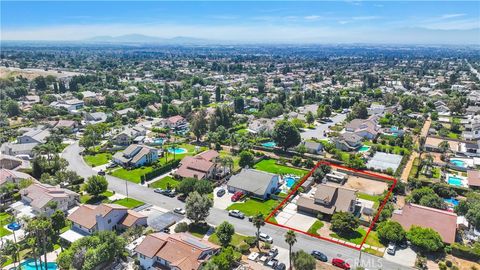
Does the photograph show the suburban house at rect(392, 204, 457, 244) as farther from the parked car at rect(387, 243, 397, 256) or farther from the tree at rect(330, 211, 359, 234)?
the tree at rect(330, 211, 359, 234)

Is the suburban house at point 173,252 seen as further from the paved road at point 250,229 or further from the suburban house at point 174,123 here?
the suburban house at point 174,123

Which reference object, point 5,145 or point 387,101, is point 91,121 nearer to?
point 5,145

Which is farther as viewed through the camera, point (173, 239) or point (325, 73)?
point (325, 73)

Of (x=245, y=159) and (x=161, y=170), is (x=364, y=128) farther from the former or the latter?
(x=161, y=170)

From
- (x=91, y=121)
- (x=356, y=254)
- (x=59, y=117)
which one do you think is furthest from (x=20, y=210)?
(x=59, y=117)

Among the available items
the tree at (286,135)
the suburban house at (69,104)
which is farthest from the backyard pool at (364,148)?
the suburban house at (69,104)
